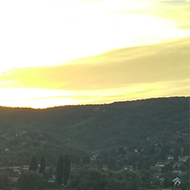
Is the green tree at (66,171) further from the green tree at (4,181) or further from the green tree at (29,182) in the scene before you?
the green tree at (4,181)

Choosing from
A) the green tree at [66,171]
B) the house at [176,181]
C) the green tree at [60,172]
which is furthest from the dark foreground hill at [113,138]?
the house at [176,181]

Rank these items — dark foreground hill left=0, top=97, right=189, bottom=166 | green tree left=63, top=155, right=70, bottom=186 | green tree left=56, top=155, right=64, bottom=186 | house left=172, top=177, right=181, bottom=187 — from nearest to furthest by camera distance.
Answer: house left=172, top=177, right=181, bottom=187 → green tree left=63, top=155, right=70, bottom=186 → green tree left=56, top=155, right=64, bottom=186 → dark foreground hill left=0, top=97, right=189, bottom=166

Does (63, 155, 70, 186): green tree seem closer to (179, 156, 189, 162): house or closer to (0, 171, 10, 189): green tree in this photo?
(0, 171, 10, 189): green tree

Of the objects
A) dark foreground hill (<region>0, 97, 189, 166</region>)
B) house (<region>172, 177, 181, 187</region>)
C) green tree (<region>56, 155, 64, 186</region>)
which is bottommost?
A: house (<region>172, 177, 181, 187</region>)

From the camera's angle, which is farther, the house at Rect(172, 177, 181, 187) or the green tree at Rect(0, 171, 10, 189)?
the green tree at Rect(0, 171, 10, 189)

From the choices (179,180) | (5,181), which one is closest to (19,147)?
(5,181)

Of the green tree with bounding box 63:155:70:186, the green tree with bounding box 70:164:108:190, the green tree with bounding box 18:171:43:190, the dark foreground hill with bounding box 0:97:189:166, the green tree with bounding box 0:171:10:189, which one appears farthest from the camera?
the dark foreground hill with bounding box 0:97:189:166

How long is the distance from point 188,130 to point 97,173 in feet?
262

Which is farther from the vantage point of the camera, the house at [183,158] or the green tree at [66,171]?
the house at [183,158]

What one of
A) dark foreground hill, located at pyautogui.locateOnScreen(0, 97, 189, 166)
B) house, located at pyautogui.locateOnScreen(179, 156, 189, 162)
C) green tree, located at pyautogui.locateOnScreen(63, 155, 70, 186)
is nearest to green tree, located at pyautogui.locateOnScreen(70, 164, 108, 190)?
green tree, located at pyautogui.locateOnScreen(63, 155, 70, 186)

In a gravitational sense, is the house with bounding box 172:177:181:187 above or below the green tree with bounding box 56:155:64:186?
below

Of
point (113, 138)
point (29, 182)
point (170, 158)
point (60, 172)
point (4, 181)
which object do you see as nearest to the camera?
point (29, 182)

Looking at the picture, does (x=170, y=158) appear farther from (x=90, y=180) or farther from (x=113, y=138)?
(x=113, y=138)

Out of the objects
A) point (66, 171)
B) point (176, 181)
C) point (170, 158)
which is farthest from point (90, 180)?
point (170, 158)
